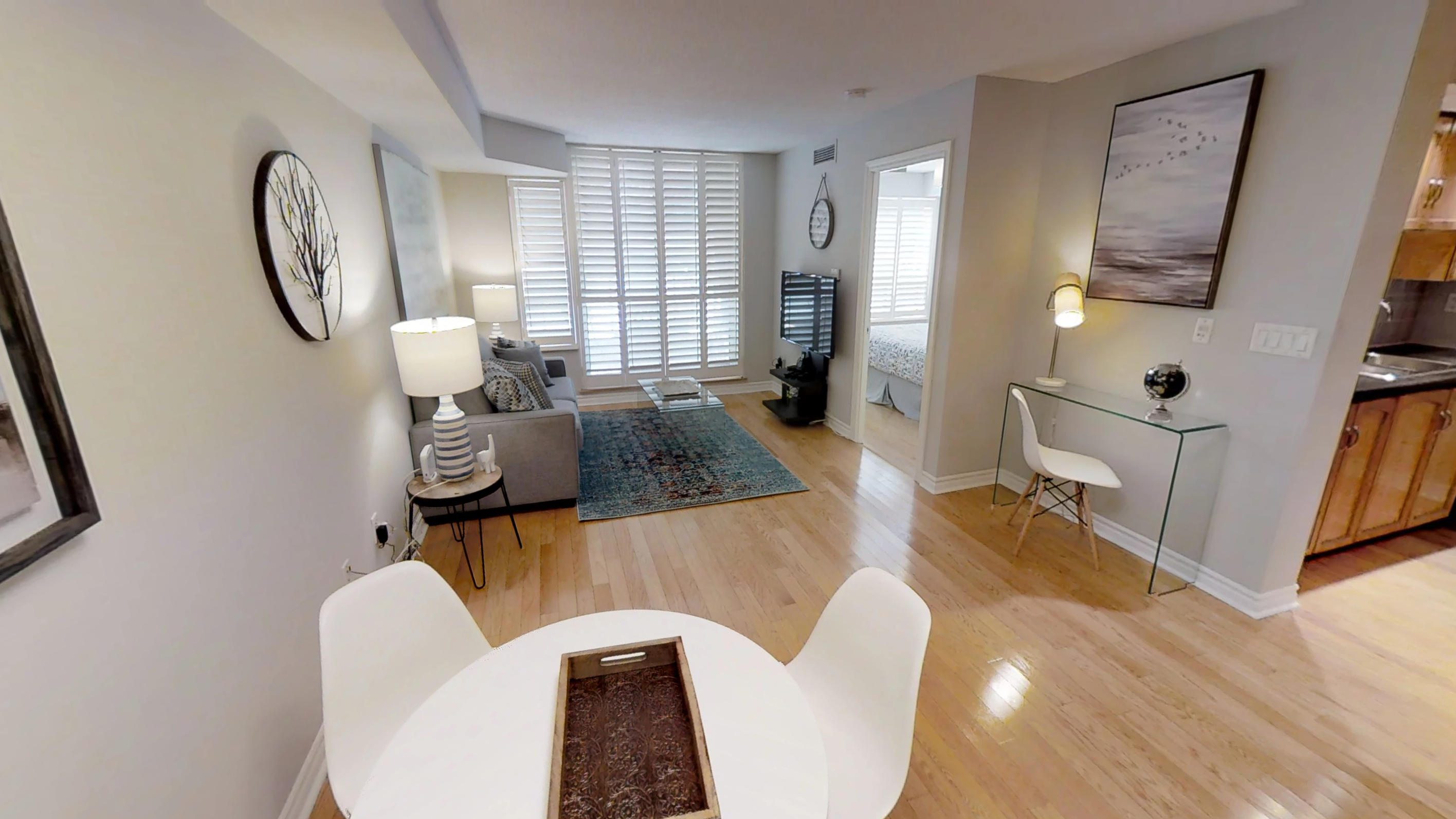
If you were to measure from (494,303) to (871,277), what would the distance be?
3.21 meters

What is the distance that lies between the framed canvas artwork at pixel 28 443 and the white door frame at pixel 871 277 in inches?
136

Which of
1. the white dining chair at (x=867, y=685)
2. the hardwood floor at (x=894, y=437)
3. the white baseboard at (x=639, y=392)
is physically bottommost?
the hardwood floor at (x=894, y=437)

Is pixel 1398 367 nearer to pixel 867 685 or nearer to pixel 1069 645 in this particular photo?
pixel 1069 645

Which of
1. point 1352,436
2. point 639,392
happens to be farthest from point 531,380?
point 1352,436

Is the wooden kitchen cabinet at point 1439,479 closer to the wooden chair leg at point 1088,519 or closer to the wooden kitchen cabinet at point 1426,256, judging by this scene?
the wooden kitchen cabinet at point 1426,256

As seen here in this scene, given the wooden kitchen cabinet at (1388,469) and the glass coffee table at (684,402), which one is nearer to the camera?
the wooden kitchen cabinet at (1388,469)

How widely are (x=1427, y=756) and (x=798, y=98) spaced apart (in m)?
3.86

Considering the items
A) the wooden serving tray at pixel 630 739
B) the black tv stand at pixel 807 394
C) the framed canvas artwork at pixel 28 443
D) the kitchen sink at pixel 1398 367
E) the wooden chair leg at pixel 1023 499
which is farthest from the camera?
the black tv stand at pixel 807 394

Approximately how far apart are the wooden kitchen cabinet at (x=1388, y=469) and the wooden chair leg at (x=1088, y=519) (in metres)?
0.95

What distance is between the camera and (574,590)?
2.63 metres

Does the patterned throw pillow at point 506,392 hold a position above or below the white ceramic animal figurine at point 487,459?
above

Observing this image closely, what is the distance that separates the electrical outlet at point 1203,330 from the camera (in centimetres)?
251

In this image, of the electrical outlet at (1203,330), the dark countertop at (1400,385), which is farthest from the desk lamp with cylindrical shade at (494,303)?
the dark countertop at (1400,385)

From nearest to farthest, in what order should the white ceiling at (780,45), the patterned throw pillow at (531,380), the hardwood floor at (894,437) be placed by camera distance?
the white ceiling at (780,45) < the patterned throw pillow at (531,380) < the hardwood floor at (894,437)
